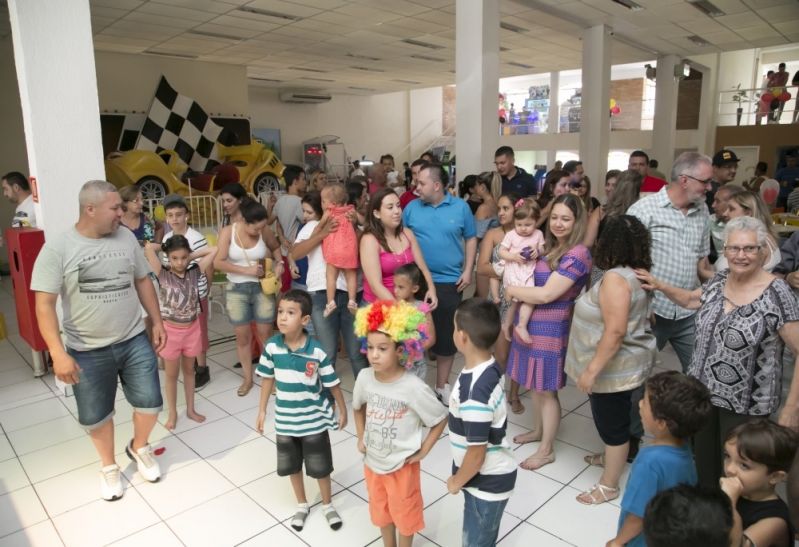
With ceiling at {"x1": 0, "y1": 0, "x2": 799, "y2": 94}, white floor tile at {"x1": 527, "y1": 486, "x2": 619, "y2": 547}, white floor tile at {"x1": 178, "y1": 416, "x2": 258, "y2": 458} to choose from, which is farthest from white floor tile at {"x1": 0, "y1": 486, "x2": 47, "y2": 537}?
ceiling at {"x1": 0, "y1": 0, "x2": 799, "y2": 94}

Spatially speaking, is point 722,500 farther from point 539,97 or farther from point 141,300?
point 539,97

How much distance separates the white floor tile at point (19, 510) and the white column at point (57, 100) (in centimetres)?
187

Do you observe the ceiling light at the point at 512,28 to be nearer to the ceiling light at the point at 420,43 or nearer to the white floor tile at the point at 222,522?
the ceiling light at the point at 420,43

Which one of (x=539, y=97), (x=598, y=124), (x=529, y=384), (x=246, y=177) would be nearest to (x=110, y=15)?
(x=246, y=177)

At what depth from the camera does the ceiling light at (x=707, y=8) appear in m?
7.50

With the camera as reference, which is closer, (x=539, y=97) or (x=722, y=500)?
(x=722, y=500)

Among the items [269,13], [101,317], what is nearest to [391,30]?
[269,13]

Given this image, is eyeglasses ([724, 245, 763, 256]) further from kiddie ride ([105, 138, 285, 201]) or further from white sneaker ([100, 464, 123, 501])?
kiddie ride ([105, 138, 285, 201])

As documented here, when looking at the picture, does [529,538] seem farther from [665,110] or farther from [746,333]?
[665,110]

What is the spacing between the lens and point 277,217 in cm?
492

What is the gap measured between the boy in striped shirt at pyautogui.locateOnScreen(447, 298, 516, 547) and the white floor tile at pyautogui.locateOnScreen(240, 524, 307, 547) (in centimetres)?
91

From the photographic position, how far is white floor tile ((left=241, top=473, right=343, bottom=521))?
2.66 metres

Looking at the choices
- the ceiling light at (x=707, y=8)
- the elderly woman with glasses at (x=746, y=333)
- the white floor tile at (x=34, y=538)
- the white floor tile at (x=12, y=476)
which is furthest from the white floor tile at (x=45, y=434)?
the ceiling light at (x=707, y=8)

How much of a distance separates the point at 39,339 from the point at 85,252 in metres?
2.13
